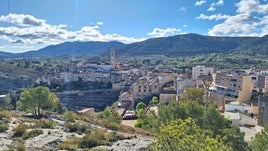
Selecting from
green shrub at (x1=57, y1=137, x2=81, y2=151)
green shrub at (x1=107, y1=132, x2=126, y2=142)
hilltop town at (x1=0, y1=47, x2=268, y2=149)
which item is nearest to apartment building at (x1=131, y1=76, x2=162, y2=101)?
hilltop town at (x1=0, y1=47, x2=268, y2=149)

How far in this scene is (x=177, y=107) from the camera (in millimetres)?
25344

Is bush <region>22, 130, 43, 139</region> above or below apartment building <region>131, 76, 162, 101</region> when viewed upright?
above

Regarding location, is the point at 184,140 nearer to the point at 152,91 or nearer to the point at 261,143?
the point at 261,143

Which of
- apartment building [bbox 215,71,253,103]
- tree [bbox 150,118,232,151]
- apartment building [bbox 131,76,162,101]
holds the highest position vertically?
tree [bbox 150,118,232,151]

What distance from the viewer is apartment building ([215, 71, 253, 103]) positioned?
5694cm

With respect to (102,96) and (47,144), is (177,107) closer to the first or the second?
(47,144)

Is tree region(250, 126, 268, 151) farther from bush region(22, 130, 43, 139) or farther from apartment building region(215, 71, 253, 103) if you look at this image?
apartment building region(215, 71, 253, 103)

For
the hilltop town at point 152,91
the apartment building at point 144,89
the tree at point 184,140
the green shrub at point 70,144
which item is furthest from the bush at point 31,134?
the apartment building at point 144,89

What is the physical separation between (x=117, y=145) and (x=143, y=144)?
1.58 m

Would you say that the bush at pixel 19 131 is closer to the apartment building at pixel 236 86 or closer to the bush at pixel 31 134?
the bush at pixel 31 134

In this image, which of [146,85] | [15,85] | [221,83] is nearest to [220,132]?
[221,83]

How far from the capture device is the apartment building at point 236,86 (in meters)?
56.9

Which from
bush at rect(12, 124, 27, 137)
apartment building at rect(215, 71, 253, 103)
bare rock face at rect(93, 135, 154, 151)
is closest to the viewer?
bare rock face at rect(93, 135, 154, 151)

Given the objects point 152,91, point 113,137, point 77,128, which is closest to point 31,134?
point 77,128
